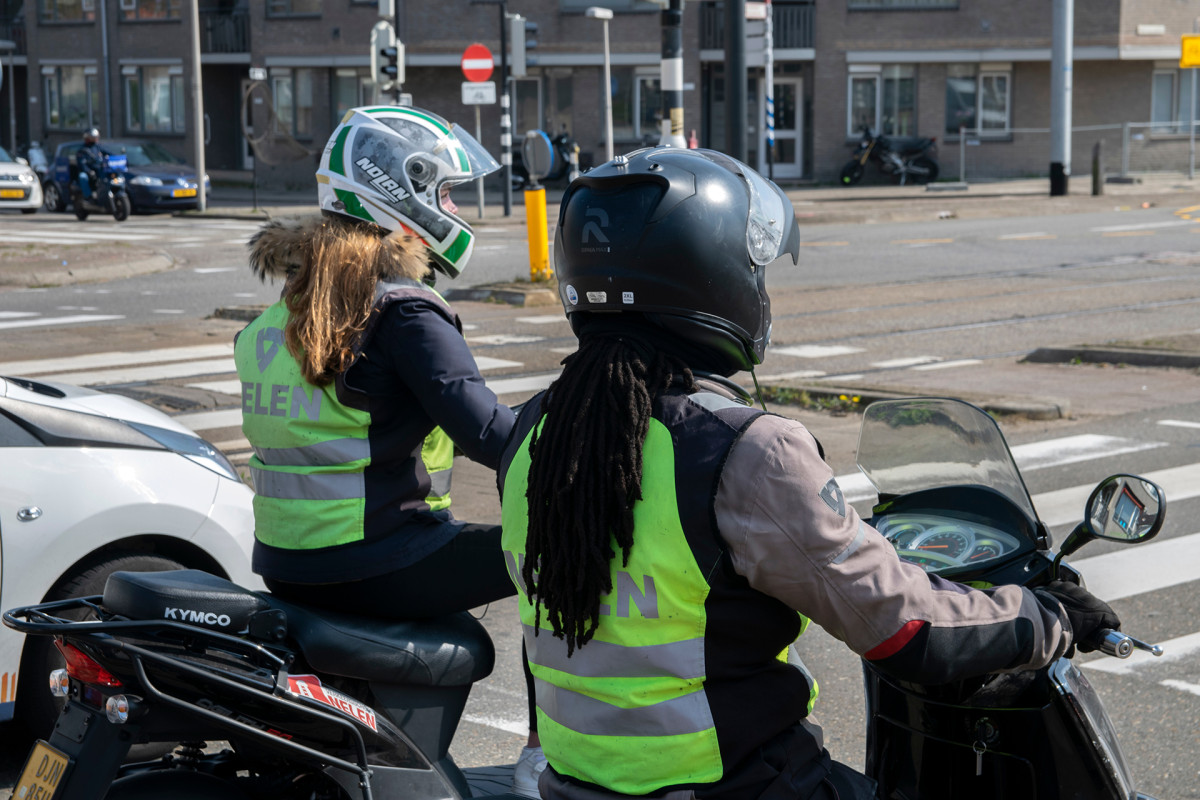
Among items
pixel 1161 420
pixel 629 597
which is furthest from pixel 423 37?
pixel 629 597

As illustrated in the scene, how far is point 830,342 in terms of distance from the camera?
12.2m

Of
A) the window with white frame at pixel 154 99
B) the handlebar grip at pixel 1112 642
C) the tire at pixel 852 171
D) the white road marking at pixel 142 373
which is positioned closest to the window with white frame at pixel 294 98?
the window with white frame at pixel 154 99

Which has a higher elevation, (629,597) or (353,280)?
(353,280)

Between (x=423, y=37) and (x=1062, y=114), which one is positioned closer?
(x=1062, y=114)

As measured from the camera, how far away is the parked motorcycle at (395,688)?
7.29ft

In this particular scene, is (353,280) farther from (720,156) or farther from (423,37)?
(423,37)

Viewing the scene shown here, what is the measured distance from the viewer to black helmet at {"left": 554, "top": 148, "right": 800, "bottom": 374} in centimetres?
206

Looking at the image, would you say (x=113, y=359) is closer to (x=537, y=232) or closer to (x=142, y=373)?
(x=142, y=373)

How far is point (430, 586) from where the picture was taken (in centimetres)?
288

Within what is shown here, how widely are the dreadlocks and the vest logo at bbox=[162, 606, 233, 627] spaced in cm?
77

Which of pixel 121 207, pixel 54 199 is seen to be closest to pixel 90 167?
pixel 121 207

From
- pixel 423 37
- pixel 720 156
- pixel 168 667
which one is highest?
pixel 423 37

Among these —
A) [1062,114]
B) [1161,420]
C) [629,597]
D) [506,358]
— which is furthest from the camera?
[1062,114]

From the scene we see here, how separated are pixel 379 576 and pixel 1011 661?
1330mm
